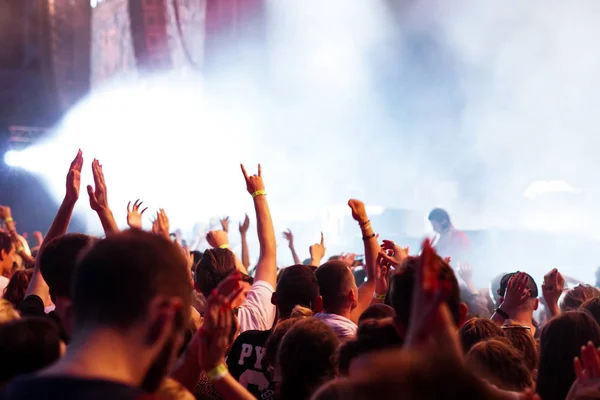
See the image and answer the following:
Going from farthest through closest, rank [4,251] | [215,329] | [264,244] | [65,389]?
[4,251]
[264,244]
[215,329]
[65,389]

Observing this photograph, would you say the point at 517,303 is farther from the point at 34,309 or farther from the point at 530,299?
the point at 34,309

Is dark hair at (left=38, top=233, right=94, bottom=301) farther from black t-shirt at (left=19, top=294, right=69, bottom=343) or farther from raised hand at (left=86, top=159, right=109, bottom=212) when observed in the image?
raised hand at (left=86, top=159, right=109, bottom=212)

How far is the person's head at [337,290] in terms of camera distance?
10.9 ft

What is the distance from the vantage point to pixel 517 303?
3207 mm

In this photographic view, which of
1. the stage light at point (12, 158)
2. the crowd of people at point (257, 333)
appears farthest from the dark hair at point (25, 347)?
the stage light at point (12, 158)

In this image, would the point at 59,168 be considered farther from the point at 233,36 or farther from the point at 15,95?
the point at 233,36

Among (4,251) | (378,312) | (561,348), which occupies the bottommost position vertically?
(561,348)

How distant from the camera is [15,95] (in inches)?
491

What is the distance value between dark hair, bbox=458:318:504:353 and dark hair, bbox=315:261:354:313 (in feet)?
2.03

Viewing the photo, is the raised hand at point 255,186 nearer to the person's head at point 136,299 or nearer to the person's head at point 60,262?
the person's head at point 60,262

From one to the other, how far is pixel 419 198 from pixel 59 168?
21.0 feet

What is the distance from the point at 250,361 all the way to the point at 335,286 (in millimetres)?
619

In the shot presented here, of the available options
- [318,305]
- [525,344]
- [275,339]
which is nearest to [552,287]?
[525,344]

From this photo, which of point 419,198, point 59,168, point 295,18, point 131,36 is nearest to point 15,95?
point 59,168
